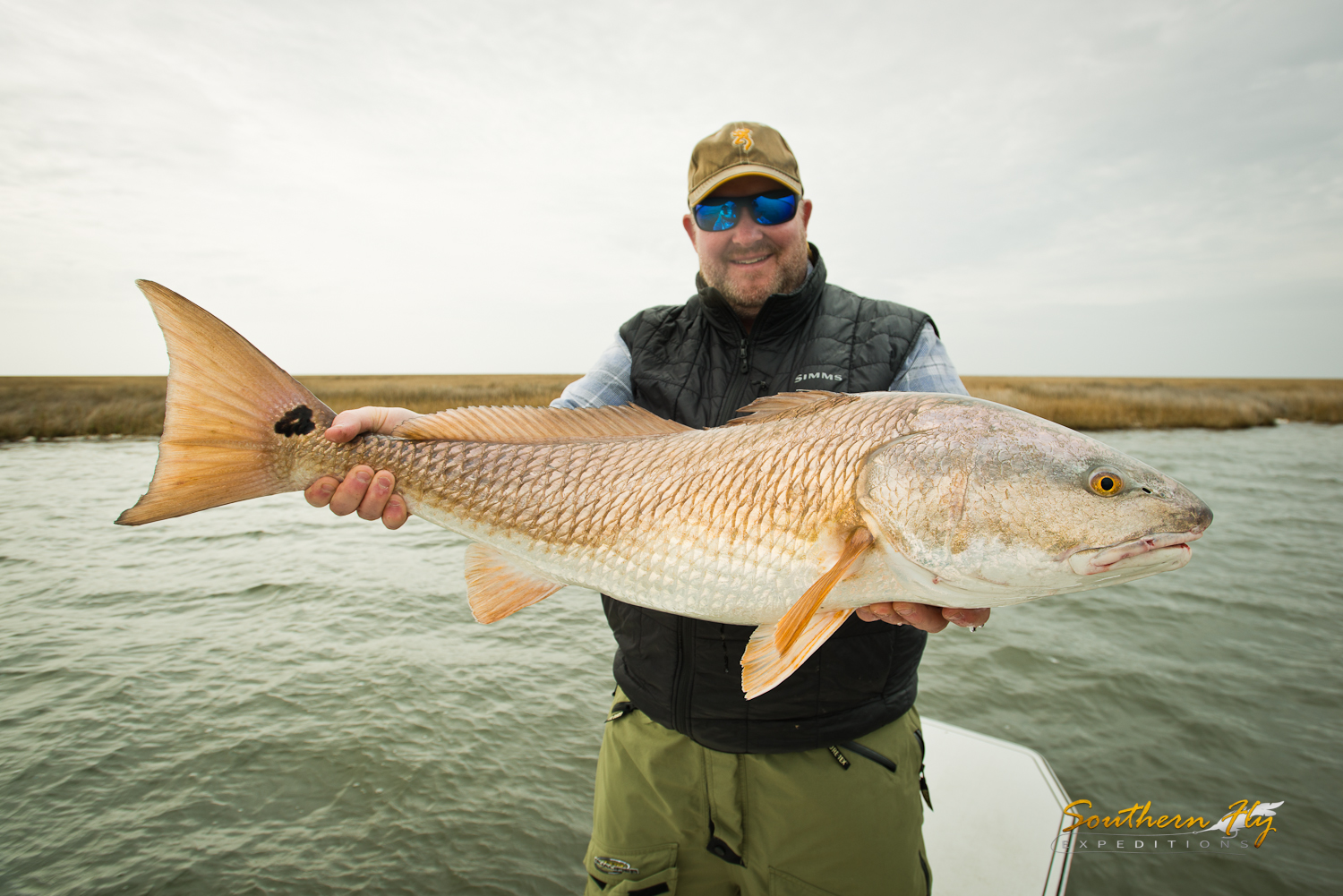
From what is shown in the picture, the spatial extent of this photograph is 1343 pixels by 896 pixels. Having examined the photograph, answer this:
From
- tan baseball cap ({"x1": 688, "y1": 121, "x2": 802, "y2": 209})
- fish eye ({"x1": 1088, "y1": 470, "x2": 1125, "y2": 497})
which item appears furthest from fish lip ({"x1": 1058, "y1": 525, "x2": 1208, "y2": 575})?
tan baseball cap ({"x1": 688, "y1": 121, "x2": 802, "y2": 209})

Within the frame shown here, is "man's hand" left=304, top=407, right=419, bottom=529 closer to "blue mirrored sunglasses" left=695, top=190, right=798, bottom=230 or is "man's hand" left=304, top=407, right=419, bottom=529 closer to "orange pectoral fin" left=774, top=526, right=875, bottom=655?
"orange pectoral fin" left=774, top=526, right=875, bottom=655

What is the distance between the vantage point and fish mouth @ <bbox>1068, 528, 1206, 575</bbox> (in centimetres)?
162

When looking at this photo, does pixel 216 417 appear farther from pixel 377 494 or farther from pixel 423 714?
pixel 423 714

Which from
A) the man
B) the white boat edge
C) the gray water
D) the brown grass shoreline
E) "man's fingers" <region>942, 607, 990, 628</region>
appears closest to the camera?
"man's fingers" <region>942, 607, 990, 628</region>

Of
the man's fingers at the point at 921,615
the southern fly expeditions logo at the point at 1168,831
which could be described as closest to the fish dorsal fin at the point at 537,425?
the man's fingers at the point at 921,615

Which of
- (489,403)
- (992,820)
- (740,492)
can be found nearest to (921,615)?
(740,492)

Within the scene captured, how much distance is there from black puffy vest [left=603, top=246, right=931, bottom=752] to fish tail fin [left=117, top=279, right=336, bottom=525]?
4.35ft

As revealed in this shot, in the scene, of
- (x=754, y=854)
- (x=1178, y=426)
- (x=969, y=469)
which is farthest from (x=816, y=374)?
A: (x=1178, y=426)

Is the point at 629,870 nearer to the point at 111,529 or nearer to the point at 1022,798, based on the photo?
the point at 1022,798

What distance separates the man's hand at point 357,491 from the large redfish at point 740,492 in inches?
1.8

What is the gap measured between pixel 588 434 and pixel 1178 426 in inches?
1189

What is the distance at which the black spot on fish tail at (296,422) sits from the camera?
88.3 inches

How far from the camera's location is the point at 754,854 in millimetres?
2186

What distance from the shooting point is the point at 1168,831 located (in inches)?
164
